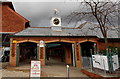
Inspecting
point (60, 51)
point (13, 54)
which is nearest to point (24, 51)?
Result: point (60, 51)

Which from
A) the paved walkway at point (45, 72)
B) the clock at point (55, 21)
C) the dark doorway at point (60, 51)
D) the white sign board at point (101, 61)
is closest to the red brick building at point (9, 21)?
the clock at point (55, 21)

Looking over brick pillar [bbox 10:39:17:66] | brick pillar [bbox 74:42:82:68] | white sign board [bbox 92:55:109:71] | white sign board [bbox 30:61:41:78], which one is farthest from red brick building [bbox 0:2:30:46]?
white sign board [bbox 92:55:109:71]

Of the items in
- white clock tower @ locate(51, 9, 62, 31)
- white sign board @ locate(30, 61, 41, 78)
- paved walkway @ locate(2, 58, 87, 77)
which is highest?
white clock tower @ locate(51, 9, 62, 31)

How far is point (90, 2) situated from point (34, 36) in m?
8.31

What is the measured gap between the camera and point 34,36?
14.6m

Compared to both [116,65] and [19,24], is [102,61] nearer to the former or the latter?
[116,65]

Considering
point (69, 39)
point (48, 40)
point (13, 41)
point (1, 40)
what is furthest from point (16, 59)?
point (1, 40)

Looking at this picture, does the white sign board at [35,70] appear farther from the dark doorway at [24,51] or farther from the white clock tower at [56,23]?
the white clock tower at [56,23]

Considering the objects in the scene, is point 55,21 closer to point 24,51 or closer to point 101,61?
point 101,61

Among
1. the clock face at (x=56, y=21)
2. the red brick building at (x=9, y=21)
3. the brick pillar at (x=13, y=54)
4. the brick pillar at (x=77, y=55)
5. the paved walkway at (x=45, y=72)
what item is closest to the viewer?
the paved walkway at (x=45, y=72)

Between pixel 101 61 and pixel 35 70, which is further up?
pixel 101 61

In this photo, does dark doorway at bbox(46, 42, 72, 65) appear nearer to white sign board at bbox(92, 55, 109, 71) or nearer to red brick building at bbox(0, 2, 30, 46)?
red brick building at bbox(0, 2, 30, 46)

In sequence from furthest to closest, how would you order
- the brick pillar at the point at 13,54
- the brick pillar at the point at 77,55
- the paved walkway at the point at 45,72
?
the brick pillar at the point at 77,55, the brick pillar at the point at 13,54, the paved walkway at the point at 45,72

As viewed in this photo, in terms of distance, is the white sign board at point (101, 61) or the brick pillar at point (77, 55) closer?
the white sign board at point (101, 61)
